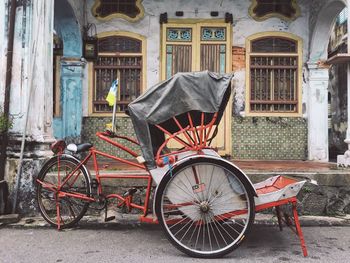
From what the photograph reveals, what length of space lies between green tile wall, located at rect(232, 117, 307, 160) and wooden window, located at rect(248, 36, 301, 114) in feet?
0.78

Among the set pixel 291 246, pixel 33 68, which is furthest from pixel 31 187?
pixel 291 246

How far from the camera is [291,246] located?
13.1 feet

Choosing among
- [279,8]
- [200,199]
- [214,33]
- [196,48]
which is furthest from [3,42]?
[279,8]

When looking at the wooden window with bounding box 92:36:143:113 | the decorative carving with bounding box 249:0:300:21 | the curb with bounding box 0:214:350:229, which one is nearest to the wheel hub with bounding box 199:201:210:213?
the curb with bounding box 0:214:350:229

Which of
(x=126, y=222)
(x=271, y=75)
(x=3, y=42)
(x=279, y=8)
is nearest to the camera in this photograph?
(x=126, y=222)

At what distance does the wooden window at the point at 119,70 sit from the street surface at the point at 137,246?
4.15 m

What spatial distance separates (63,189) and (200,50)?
191 inches

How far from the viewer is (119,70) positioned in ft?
27.9

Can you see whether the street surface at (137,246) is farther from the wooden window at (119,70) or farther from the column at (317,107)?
the wooden window at (119,70)

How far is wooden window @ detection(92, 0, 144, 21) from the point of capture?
8.52m

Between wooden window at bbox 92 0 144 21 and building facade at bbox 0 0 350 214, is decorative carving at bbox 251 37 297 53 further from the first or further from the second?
wooden window at bbox 92 0 144 21

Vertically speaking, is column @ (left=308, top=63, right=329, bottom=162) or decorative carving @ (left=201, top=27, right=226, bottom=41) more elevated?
decorative carving @ (left=201, top=27, right=226, bottom=41)

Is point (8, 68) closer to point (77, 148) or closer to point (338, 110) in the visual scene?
point (77, 148)

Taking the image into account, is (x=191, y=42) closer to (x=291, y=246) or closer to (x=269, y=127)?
(x=269, y=127)
